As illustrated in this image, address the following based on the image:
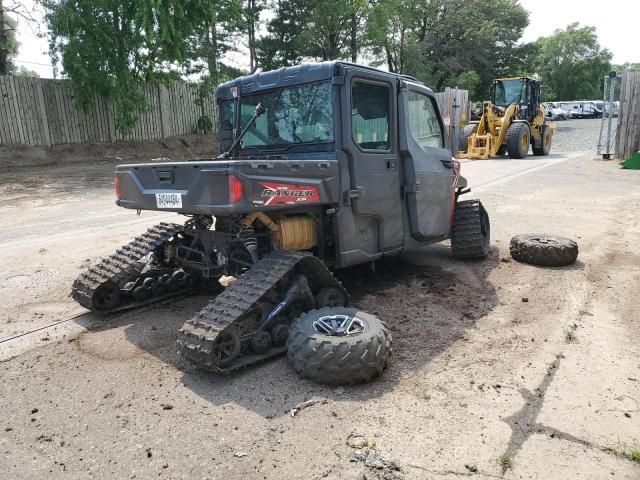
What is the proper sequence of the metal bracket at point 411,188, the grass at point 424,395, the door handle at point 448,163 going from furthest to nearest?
the door handle at point 448,163
the metal bracket at point 411,188
the grass at point 424,395

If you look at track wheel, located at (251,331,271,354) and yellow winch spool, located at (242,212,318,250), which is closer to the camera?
track wheel, located at (251,331,271,354)

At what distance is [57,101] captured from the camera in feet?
54.9

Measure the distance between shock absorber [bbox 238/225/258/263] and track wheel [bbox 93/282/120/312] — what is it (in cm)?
141

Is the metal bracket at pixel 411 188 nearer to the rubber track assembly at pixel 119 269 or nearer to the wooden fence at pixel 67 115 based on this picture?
the rubber track assembly at pixel 119 269

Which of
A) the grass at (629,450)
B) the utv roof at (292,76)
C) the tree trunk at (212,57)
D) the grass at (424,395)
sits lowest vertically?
the grass at (629,450)

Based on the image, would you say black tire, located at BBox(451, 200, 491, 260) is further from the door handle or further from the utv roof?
the utv roof

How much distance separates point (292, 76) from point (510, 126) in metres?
17.4

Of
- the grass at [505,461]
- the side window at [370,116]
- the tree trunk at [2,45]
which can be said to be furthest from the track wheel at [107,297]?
the tree trunk at [2,45]

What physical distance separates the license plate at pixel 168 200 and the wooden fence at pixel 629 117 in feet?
59.0

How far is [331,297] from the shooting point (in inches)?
170

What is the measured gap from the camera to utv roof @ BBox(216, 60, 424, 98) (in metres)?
4.47

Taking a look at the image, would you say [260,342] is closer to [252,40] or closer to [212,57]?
[212,57]

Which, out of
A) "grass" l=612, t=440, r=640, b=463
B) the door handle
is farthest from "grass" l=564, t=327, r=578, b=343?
the door handle

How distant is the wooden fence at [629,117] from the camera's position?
17.5 metres
